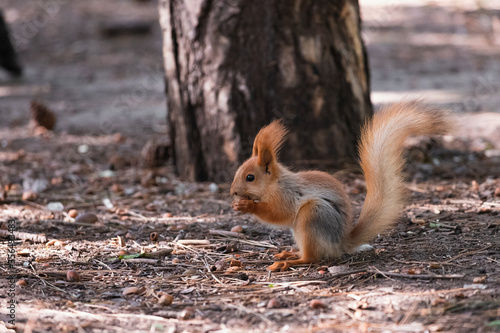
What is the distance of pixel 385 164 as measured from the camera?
2605mm

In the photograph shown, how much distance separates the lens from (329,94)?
4016 mm

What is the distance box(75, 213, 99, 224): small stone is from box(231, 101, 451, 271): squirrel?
100cm

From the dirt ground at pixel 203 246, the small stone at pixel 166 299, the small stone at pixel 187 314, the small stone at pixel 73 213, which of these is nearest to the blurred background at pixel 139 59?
the dirt ground at pixel 203 246

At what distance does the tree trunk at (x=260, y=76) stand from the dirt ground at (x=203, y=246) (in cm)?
33

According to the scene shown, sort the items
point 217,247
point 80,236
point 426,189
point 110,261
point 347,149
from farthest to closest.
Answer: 1. point 347,149
2. point 426,189
3. point 80,236
4. point 217,247
5. point 110,261

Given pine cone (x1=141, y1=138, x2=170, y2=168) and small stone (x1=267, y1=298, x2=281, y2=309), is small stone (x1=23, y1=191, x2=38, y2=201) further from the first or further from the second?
small stone (x1=267, y1=298, x2=281, y2=309)

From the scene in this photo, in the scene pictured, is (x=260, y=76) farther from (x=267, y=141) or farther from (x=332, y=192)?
(x=332, y=192)

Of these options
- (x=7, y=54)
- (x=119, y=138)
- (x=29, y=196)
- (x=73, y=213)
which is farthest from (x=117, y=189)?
(x=7, y=54)

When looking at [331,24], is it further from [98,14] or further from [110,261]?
[98,14]

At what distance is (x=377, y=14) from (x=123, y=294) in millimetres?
12723

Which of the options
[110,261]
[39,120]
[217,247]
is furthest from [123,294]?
[39,120]

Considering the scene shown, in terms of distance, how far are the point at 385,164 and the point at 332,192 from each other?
27 cm

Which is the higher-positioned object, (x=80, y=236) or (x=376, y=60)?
(x=376, y=60)

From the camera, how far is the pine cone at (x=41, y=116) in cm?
610
